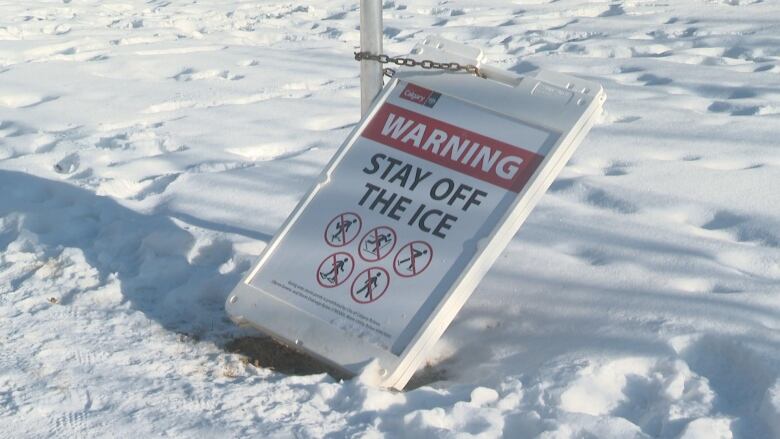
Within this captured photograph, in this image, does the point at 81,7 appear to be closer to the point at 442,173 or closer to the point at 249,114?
the point at 249,114

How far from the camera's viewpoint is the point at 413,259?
289 centimetres

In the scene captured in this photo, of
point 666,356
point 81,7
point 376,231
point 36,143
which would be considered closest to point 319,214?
point 376,231

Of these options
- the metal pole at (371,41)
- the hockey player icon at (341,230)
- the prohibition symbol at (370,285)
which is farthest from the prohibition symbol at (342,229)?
the metal pole at (371,41)

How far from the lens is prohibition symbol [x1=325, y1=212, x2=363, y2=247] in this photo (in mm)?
3006

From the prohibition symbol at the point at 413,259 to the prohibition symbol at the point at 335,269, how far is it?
0.13 metres

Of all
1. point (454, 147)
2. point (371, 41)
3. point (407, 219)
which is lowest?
point (407, 219)

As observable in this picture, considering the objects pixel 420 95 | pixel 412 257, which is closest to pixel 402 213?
pixel 412 257

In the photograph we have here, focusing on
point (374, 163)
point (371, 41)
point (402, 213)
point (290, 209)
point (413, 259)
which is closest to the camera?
point (413, 259)

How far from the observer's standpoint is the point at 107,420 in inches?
103

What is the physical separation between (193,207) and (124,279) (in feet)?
2.10

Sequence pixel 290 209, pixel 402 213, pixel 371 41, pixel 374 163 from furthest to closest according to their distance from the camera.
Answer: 1. pixel 290 209
2. pixel 371 41
3. pixel 374 163
4. pixel 402 213

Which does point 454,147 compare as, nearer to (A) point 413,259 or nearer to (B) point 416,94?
(B) point 416,94

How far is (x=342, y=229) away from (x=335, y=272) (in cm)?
14

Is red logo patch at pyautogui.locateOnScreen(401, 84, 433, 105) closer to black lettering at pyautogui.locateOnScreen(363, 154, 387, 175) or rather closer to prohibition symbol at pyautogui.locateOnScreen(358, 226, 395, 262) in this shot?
A: black lettering at pyautogui.locateOnScreen(363, 154, 387, 175)
